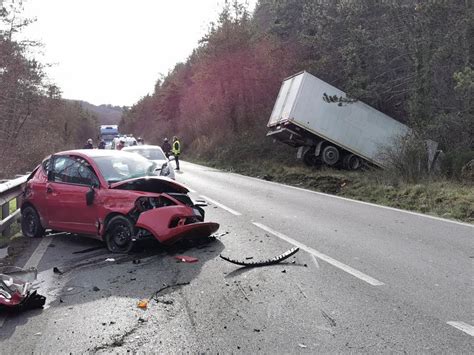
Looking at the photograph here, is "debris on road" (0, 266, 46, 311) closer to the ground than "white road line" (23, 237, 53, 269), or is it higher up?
higher up

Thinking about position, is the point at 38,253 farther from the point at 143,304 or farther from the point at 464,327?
the point at 464,327

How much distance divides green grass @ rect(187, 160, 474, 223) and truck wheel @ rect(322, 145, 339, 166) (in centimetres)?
49

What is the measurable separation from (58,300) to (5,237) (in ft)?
14.1

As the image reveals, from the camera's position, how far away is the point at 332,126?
70.8 feet

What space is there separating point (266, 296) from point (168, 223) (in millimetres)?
2314

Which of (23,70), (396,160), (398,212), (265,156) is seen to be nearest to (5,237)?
(398,212)

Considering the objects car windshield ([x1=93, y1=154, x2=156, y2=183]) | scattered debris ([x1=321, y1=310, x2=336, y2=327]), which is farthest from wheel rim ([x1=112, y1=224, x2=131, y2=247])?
scattered debris ([x1=321, y1=310, x2=336, y2=327])

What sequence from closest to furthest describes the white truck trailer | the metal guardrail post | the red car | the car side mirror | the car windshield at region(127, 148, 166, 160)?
1. the red car
2. the car side mirror
3. the metal guardrail post
4. the car windshield at region(127, 148, 166, 160)
5. the white truck trailer

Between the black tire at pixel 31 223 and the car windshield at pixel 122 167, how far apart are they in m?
1.71

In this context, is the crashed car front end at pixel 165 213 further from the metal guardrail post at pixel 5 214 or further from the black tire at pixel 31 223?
the metal guardrail post at pixel 5 214

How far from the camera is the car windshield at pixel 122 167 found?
7859 mm

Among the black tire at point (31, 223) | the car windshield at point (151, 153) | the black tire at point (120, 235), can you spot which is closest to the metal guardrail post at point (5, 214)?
the black tire at point (31, 223)

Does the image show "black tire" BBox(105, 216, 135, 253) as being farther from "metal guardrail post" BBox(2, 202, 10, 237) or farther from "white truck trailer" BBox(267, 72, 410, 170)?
"white truck trailer" BBox(267, 72, 410, 170)

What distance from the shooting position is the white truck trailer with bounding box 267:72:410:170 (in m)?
20.9
